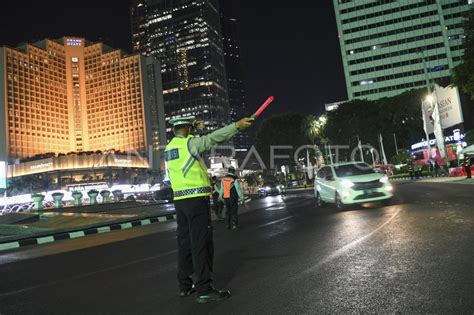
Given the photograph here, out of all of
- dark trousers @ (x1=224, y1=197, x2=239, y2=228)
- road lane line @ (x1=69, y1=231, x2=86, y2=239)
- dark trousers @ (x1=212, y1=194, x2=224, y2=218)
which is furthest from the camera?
dark trousers @ (x1=212, y1=194, x2=224, y2=218)

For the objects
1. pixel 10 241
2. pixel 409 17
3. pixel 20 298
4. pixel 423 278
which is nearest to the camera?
pixel 423 278

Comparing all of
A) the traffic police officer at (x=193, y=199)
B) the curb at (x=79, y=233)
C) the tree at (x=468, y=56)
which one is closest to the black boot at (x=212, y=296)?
the traffic police officer at (x=193, y=199)

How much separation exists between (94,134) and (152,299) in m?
143

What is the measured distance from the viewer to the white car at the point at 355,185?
12.0 meters

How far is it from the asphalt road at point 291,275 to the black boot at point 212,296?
0.09m

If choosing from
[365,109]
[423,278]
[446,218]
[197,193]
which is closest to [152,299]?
[197,193]

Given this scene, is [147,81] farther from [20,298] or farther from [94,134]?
[20,298]

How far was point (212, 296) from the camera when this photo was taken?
4027mm

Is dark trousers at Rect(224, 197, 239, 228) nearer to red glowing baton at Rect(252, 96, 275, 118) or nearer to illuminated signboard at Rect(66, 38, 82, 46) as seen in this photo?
red glowing baton at Rect(252, 96, 275, 118)

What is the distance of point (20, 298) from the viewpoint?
4.87 meters

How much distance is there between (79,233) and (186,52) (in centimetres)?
17067

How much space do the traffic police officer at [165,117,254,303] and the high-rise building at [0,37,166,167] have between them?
12738 cm

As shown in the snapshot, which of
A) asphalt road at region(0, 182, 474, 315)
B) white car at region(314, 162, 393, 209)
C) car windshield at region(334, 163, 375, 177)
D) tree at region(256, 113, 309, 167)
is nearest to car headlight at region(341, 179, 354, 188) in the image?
white car at region(314, 162, 393, 209)

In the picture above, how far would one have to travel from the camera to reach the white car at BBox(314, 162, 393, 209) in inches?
472
